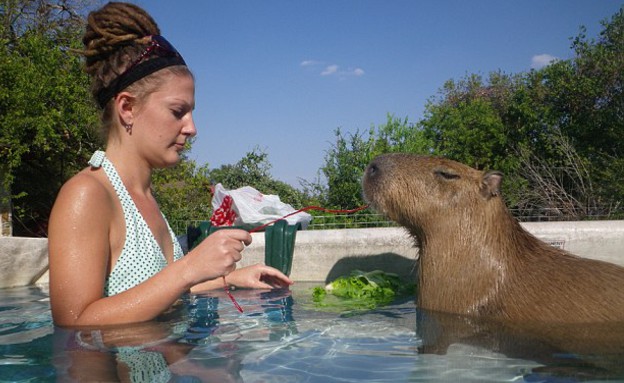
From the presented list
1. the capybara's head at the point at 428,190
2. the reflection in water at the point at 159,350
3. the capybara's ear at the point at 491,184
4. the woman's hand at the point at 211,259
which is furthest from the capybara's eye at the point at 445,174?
the woman's hand at the point at 211,259

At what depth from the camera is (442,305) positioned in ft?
9.16

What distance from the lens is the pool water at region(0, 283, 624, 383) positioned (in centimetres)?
166

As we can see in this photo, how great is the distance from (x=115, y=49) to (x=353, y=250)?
2.98 meters

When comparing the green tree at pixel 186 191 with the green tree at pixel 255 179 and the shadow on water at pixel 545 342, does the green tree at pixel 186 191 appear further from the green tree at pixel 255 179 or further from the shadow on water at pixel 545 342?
Result: the shadow on water at pixel 545 342

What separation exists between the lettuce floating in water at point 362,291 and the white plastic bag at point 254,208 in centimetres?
164

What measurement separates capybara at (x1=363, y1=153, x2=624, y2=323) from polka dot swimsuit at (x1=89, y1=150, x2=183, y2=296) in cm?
132

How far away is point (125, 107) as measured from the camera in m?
2.18

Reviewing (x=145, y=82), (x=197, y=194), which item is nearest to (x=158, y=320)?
(x=145, y=82)

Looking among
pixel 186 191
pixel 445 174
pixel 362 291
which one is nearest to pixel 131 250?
pixel 445 174

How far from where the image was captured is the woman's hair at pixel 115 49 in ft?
7.13

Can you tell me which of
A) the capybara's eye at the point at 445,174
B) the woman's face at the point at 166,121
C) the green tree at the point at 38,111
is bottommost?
the capybara's eye at the point at 445,174

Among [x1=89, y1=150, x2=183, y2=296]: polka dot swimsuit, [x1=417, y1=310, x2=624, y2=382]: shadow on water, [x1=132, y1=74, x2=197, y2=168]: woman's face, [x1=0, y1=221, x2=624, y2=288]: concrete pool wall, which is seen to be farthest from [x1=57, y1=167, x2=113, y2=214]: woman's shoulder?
[x1=0, y1=221, x2=624, y2=288]: concrete pool wall

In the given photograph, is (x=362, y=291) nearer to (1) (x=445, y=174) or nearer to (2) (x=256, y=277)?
(1) (x=445, y=174)

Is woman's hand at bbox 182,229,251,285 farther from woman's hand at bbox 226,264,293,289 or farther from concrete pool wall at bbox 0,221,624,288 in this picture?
concrete pool wall at bbox 0,221,624,288
